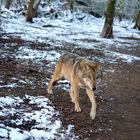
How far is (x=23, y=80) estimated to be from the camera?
35.3 ft

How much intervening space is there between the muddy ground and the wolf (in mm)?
303

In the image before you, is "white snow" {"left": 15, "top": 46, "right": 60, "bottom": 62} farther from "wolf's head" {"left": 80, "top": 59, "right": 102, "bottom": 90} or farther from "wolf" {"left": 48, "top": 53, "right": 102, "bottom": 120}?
"wolf's head" {"left": 80, "top": 59, "right": 102, "bottom": 90}

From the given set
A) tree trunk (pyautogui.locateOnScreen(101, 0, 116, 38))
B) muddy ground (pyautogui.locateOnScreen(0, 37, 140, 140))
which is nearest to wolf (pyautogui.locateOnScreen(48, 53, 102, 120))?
muddy ground (pyautogui.locateOnScreen(0, 37, 140, 140))

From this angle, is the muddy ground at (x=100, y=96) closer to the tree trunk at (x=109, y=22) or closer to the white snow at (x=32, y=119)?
the white snow at (x=32, y=119)

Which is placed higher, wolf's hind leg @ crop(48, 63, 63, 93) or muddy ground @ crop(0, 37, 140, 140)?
wolf's hind leg @ crop(48, 63, 63, 93)

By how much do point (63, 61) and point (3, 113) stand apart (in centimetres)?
193

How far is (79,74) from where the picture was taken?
A: 7883 mm

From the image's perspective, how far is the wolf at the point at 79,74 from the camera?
747 cm

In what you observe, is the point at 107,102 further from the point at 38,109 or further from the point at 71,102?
the point at 38,109

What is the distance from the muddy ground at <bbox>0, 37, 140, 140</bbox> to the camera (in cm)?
766

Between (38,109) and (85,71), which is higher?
(85,71)

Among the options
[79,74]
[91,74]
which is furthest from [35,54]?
[91,74]

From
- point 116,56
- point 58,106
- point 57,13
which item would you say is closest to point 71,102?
point 58,106

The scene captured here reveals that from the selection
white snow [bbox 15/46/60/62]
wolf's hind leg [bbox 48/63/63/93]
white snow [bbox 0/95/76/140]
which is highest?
wolf's hind leg [bbox 48/63/63/93]
